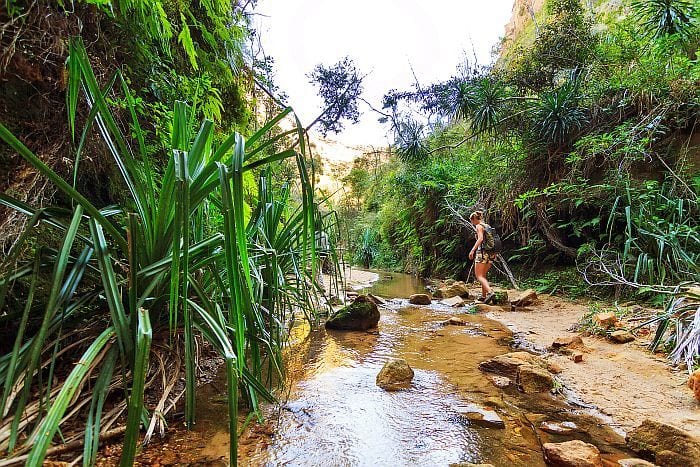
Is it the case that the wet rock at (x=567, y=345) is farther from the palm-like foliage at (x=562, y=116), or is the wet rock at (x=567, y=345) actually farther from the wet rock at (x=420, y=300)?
the palm-like foliage at (x=562, y=116)

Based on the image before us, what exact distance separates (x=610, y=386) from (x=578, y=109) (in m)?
5.33

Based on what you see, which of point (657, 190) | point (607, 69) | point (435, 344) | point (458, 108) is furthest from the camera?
point (458, 108)

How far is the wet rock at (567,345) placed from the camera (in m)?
2.43

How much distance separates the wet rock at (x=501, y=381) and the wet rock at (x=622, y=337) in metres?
1.32

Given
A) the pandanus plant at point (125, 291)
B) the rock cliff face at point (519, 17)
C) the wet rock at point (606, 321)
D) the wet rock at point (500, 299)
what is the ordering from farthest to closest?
the rock cliff face at point (519, 17)
the wet rock at point (500, 299)
the wet rock at point (606, 321)
the pandanus plant at point (125, 291)

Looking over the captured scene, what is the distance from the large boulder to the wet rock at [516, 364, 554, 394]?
147 cm

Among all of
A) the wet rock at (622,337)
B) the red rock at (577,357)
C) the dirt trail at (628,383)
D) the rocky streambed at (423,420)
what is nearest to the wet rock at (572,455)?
the rocky streambed at (423,420)

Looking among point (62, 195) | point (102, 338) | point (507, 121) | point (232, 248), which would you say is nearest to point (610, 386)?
point (232, 248)

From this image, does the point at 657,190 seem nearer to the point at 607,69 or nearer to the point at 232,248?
the point at 607,69

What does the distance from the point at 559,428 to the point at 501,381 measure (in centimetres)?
47

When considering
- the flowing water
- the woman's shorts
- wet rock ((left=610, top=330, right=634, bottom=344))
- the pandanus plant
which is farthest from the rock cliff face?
the pandanus plant

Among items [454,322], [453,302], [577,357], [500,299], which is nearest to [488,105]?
[500,299]

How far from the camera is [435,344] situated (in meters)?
2.65

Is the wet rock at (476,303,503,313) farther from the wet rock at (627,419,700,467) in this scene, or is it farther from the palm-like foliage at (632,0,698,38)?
the palm-like foliage at (632,0,698,38)
